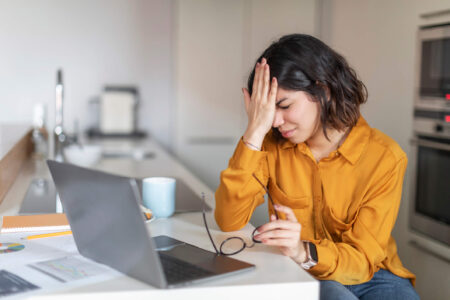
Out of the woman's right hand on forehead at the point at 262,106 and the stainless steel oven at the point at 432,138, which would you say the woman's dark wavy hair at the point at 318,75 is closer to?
the woman's right hand on forehead at the point at 262,106

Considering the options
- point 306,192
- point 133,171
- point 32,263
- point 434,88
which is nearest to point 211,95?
point 133,171

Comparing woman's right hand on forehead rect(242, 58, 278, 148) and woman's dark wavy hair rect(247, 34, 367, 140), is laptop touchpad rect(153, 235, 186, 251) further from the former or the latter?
woman's dark wavy hair rect(247, 34, 367, 140)

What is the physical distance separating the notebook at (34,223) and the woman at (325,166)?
44 centimetres

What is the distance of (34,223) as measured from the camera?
141 cm

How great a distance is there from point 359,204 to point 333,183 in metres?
0.10

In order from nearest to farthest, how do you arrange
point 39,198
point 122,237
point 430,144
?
point 122,237 < point 39,198 < point 430,144

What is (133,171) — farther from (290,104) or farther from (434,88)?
(434,88)

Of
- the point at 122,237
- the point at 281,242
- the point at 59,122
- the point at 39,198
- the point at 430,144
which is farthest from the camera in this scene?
the point at 59,122

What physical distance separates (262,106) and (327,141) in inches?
10.0

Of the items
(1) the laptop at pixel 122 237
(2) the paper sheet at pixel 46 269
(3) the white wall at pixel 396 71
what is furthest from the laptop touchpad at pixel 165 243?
(3) the white wall at pixel 396 71

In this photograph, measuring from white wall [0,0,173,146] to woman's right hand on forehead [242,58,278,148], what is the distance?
8.79 ft

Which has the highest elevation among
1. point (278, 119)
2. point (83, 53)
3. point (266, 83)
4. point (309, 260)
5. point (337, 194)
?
point (83, 53)

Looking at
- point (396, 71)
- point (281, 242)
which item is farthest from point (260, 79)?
point (396, 71)

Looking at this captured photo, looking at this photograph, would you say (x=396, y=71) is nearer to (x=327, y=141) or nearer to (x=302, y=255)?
(x=327, y=141)
